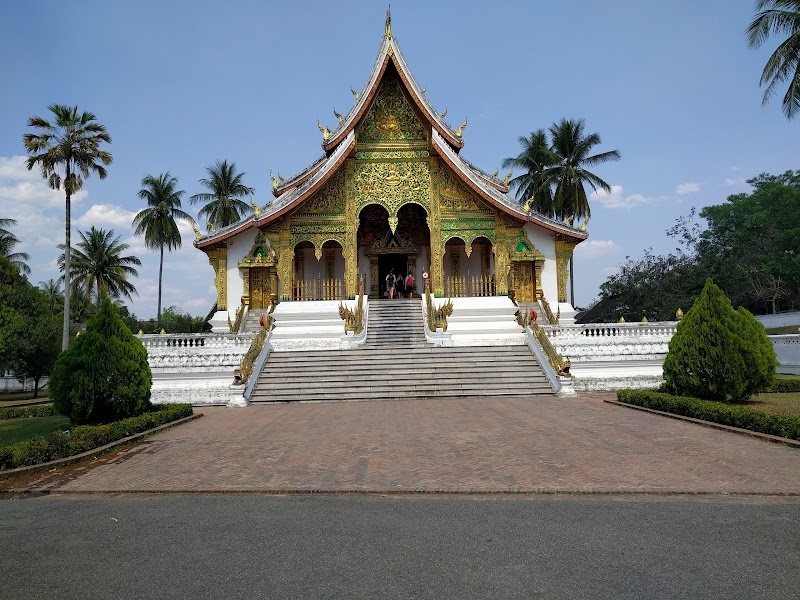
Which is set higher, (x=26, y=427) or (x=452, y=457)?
(x=452, y=457)

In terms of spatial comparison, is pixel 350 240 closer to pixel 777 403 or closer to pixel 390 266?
pixel 390 266

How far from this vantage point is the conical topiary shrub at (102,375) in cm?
948

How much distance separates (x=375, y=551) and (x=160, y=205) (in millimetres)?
38201

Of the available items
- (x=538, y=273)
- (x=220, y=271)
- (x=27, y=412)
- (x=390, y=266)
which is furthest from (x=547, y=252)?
(x=27, y=412)

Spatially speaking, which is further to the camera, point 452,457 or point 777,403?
point 777,403

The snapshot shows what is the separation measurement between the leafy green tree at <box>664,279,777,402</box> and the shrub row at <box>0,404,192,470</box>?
10.3 metres

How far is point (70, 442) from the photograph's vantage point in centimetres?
780

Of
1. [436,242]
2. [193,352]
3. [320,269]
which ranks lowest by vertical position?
[193,352]

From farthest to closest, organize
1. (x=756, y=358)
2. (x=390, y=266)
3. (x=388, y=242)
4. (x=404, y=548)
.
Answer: (x=390, y=266) → (x=388, y=242) → (x=756, y=358) → (x=404, y=548)

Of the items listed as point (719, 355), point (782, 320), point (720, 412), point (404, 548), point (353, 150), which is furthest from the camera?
point (782, 320)

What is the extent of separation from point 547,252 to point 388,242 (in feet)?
22.5

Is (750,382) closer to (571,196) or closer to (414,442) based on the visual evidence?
(414,442)

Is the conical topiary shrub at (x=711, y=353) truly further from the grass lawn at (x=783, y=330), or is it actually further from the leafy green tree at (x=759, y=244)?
the leafy green tree at (x=759, y=244)

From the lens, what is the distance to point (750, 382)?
1055 centimetres
